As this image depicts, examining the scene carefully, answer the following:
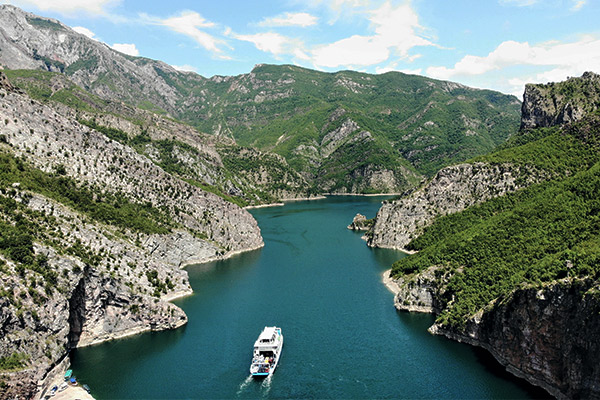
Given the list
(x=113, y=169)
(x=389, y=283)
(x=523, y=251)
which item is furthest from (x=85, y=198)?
(x=523, y=251)

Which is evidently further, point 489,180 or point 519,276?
point 489,180

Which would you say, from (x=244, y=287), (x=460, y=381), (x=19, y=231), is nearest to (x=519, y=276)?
(x=460, y=381)

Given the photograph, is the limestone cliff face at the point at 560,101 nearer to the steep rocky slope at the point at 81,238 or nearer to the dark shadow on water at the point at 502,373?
the dark shadow on water at the point at 502,373

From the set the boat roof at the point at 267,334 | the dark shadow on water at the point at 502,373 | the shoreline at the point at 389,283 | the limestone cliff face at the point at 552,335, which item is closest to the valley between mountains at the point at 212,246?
the limestone cliff face at the point at 552,335

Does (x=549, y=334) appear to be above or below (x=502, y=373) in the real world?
above

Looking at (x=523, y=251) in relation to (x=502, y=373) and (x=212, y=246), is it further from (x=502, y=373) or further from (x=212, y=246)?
(x=212, y=246)

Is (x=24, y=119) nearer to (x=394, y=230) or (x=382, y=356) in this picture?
(x=382, y=356)

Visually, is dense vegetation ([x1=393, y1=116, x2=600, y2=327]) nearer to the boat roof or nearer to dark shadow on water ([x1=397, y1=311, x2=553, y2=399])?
dark shadow on water ([x1=397, y1=311, x2=553, y2=399])
